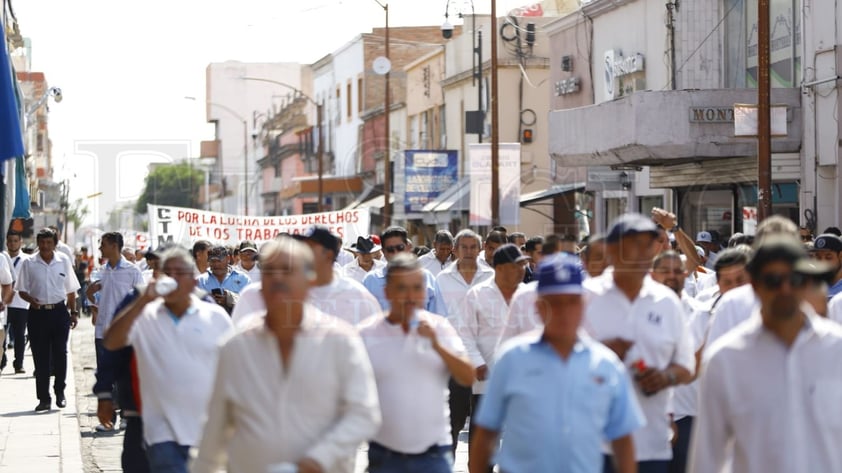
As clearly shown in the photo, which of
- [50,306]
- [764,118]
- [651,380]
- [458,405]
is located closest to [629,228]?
[651,380]

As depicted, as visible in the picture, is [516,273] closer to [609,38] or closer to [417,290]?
[417,290]

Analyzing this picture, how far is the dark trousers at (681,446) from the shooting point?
29.1 feet

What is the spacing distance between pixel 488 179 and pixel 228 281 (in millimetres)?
17144

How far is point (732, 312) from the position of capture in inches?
313

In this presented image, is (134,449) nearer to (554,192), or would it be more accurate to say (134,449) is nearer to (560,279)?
(560,279)

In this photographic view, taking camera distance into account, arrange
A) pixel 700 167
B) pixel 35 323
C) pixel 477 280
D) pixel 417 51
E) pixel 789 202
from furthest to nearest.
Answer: pixel 417 51
pixel 700 167
pixel 789 202
pixel 35 323
pixel 477 280

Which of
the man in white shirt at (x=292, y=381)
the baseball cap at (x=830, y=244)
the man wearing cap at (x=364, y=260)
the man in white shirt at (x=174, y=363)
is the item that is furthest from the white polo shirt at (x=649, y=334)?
the man wearing cap at (x=364, y=260)

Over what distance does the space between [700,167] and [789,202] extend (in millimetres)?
2767

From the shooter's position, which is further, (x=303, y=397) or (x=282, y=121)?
(x=282, y=121)

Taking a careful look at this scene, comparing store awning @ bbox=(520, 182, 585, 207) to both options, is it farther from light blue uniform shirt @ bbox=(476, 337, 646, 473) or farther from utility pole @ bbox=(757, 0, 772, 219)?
light blue uniform shirt @ bbox=(476, 337, 646, 473)

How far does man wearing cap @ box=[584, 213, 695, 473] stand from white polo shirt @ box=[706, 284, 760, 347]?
0.61 meters

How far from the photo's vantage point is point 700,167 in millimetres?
27344

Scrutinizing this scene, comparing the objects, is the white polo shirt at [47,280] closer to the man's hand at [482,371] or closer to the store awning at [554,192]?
the man's hand at [482,371]

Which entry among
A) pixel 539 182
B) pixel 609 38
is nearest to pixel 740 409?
pixel 609 38
